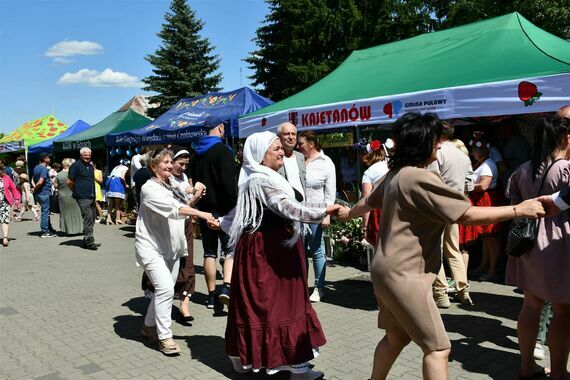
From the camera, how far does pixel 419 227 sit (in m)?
2.62

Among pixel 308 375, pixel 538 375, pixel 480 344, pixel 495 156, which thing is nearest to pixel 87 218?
pixel 495 156

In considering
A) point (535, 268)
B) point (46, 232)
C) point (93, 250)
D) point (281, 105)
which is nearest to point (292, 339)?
point (535, 268)

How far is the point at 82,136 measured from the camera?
19.4 meters

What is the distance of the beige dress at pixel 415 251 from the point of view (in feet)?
8.32

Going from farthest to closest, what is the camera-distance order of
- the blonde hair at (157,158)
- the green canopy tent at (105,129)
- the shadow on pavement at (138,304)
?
1. the green canopy tent at (105,129)
2. the shadow on pavement at (138,304)
3. the blonde hair at (157,158)

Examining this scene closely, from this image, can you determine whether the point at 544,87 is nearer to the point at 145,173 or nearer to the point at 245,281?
the point at 245,281

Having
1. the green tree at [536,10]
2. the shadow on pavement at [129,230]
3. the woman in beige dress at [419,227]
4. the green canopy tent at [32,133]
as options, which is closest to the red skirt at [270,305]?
the woman in beige dress at [419,227]

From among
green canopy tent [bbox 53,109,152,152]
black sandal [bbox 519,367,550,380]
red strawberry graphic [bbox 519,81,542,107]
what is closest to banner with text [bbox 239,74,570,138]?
red strawberry graphic [bbox 519,81,542,107]

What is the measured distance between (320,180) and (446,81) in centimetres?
242

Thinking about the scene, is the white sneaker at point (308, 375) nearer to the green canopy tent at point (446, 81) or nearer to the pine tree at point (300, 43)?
the green canopy tent at point (446, 81)

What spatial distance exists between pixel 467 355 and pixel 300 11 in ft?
103

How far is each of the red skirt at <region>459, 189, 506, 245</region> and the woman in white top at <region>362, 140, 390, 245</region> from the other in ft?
4.81

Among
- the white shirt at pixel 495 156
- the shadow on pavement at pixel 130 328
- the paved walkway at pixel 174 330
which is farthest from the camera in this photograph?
the white shirt at pixel 495 156

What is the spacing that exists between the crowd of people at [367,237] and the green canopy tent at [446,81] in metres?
0.99
